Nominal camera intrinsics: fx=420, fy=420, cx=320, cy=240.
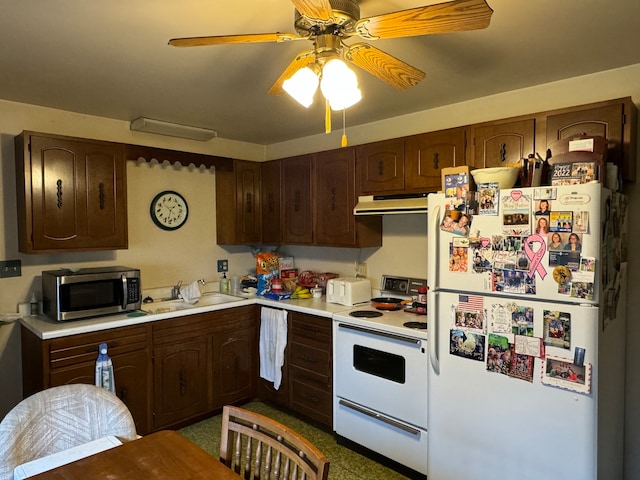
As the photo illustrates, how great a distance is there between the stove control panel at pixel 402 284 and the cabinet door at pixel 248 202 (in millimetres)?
1294

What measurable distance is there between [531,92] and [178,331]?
9.24 ft

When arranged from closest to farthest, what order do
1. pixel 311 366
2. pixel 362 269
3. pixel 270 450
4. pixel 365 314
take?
pixel 270 450 → pixel 365 314 → pixel 311 366 → pixel 362 269

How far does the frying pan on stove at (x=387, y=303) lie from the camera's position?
3.00 meters

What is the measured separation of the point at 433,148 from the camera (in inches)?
107

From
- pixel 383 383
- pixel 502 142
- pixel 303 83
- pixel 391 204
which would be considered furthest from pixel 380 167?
pixel 303 83

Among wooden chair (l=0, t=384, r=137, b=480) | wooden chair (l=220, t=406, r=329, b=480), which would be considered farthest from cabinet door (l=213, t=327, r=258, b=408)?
wooden chair (l=220, t=406, r=329, b=480)

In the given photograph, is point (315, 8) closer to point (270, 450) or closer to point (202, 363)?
point (270, 450)

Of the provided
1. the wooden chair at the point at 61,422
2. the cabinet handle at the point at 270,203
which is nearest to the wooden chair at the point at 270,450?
the wooden chair at the point at 61,422

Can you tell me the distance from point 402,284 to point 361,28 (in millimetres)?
2162

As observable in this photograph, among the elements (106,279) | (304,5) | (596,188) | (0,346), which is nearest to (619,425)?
(596,188)

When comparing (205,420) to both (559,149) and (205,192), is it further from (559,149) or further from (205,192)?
(559,149)

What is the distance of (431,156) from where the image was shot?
273 centimetres

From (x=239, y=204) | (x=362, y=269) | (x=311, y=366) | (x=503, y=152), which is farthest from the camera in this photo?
(x=239, y=204)

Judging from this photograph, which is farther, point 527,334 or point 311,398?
point 311,398
